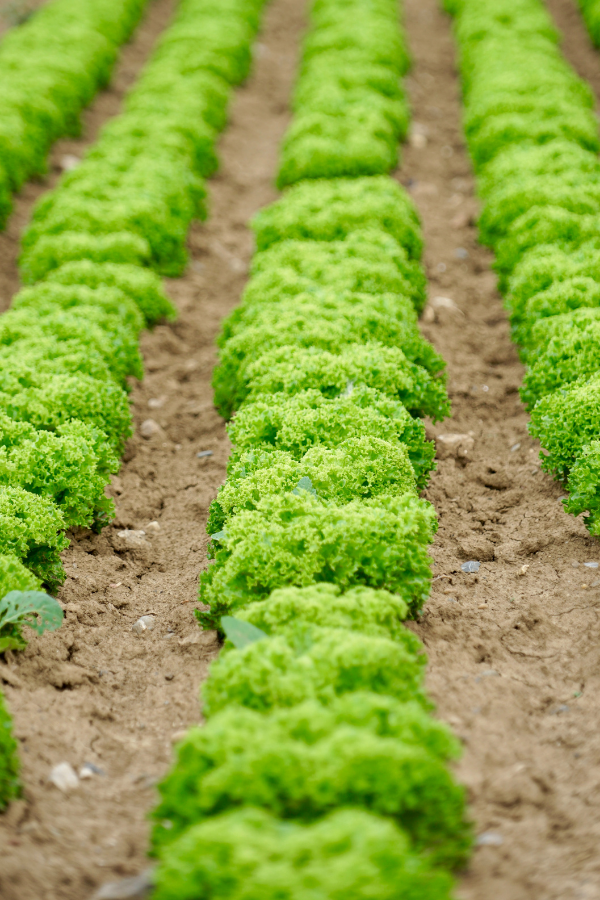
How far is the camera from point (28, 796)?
461 cm

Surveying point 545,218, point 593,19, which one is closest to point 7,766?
point 545,218

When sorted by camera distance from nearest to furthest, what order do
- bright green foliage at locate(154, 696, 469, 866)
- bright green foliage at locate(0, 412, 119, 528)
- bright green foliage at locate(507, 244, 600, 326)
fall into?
bright green foliage at locate(154, 696, 469, 866)
bright green foliage at locate(0, 412, 119, 528)
bright green foliage at locate(507, 244, 600, 326)

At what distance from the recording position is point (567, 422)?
264 inches

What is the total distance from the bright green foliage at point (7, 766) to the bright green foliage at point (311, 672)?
106 centimetres

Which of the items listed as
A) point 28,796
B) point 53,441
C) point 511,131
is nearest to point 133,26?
point 511,131

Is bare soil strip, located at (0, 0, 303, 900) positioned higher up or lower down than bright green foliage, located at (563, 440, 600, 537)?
lower down

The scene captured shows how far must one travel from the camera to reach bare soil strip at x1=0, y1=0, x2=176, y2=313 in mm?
11961

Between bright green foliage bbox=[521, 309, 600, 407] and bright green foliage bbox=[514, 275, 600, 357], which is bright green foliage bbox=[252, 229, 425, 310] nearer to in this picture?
bright green foliage bbox=[514, 275, 600, 357]

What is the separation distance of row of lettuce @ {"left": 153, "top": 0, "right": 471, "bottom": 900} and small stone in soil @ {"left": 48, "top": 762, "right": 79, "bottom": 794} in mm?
968

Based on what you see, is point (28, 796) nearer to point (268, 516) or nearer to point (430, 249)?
point (268, 516)

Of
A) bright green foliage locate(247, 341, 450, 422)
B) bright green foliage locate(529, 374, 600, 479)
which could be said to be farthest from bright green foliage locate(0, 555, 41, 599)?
bright green foliage locate(529, 374, 600, 479)

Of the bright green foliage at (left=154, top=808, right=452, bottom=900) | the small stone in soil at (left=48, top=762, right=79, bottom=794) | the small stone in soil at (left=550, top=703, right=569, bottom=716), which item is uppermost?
the bright green foliage at (left=154, top=808, right=452, bottom=900)

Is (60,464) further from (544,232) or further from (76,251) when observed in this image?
(544,232)

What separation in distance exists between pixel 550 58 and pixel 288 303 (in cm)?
1052
